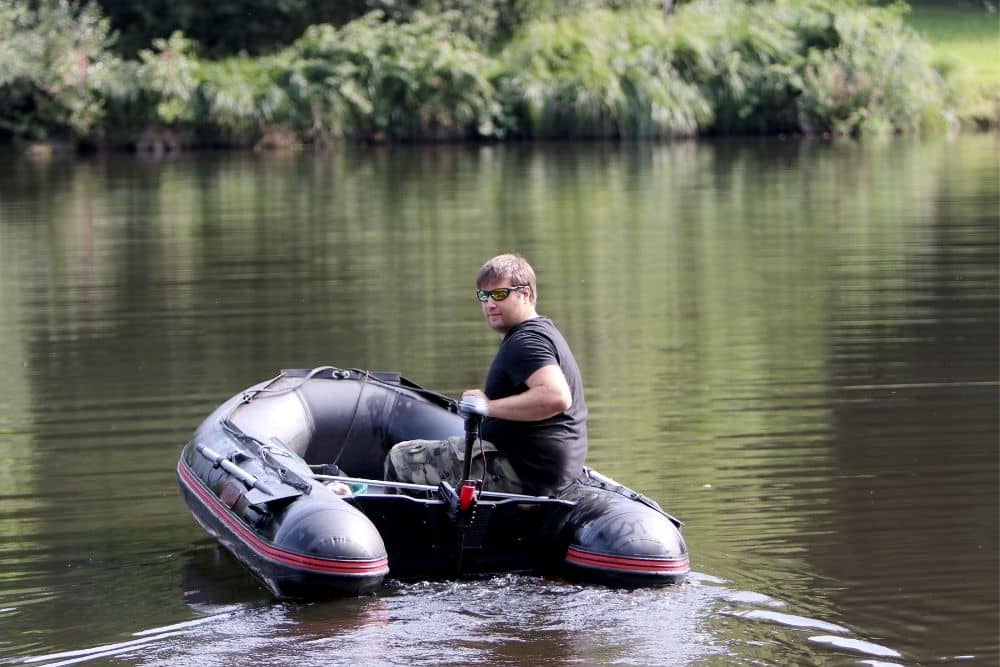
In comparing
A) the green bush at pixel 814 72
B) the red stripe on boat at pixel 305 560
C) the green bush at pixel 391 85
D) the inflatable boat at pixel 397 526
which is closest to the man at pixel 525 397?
the inflatable boat at pixel 397 526

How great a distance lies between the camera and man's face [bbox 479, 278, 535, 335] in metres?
7.01

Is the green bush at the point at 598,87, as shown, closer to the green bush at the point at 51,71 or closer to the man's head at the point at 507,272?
the green bush at the point at 51,71

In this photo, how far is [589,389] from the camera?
10.9 meters

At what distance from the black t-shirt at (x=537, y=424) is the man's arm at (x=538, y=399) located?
0.05 metres

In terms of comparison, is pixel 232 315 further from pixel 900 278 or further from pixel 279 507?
pixel 279 507

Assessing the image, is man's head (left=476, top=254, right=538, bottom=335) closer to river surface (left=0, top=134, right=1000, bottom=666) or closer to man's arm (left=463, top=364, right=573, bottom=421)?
man's arm (left=463, top=364, right=573, bottom=421)

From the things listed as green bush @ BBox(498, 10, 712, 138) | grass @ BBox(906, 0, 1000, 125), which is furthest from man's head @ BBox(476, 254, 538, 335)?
grass @ BBox(906, 0, 1000, 125)

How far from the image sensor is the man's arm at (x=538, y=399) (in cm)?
691

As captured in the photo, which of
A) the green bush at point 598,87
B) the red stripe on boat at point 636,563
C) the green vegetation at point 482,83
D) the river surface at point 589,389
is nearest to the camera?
the river surface at point 589,389

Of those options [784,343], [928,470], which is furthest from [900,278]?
[928,470]

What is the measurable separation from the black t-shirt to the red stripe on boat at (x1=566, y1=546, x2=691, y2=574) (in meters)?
0.45

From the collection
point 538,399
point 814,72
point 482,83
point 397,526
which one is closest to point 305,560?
point 397,526

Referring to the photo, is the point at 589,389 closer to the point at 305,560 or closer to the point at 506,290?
the point at 506,290

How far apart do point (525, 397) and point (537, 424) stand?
0.18 meters
